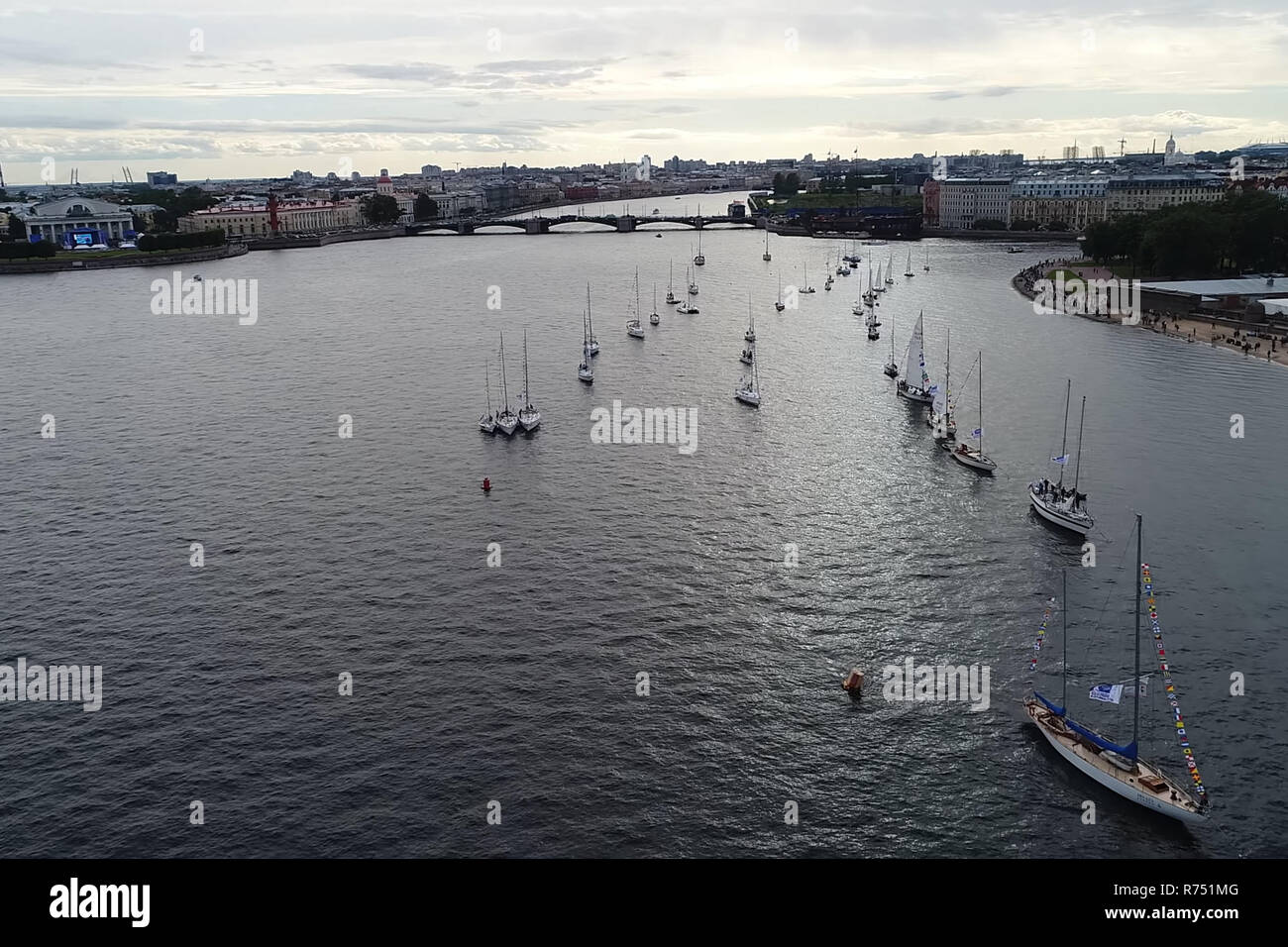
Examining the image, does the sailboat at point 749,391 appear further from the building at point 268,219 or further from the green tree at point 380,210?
the green tree at point 380,210

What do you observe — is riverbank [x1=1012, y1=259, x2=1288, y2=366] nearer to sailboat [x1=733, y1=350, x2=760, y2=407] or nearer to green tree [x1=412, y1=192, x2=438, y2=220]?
sailboat [x1=733, y1=350, x2=760, y2=407]

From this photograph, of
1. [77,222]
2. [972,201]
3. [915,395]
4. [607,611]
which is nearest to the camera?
[607,611]

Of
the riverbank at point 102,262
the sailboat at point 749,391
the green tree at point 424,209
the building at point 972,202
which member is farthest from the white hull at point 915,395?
the green tree at point 424,209

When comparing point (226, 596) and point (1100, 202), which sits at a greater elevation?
point (1100, 202)

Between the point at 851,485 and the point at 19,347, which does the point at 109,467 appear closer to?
the point at 851,485

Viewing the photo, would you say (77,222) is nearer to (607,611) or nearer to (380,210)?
(380,210)

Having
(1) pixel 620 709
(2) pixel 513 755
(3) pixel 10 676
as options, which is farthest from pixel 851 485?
(3) pixel 10 676

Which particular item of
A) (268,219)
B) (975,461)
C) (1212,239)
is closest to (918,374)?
(975,461)
